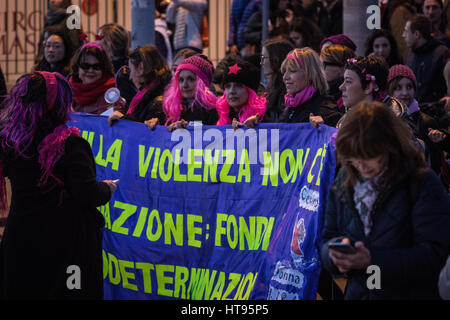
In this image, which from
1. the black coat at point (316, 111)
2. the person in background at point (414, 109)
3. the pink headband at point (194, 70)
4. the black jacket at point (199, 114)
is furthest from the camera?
the pink headband at point (194, 70)

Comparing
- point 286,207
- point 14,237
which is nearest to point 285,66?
point 286,207

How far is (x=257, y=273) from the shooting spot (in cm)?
606

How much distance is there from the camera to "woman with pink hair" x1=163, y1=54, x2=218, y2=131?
7500mm

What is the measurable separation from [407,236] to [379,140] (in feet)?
1.50

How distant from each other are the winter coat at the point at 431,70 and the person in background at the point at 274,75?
1.80 metres

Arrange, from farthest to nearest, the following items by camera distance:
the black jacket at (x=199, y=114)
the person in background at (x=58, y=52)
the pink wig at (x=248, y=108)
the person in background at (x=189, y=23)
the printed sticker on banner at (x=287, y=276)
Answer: the person in background at (x=189, y=23) → the person in background at (x=58, y=52) → the black jacket at (x=199, y=114) → the pink wig at (x=248, y=108) → the printed sticker on banner at (x=287, y=276)

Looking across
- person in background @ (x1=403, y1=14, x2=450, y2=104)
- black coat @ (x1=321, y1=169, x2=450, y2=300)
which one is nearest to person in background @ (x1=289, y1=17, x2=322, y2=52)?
person in background @ (x1=403, y1=14, x2=450, y2=104)

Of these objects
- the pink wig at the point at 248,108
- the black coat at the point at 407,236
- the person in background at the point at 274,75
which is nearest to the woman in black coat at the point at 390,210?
the black coat at the point at 407,236

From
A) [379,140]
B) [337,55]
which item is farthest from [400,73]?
[379,140]

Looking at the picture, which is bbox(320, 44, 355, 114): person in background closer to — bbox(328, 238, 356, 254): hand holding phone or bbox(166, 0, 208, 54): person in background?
bbox(328, 238, 356, 254): hand holding phone

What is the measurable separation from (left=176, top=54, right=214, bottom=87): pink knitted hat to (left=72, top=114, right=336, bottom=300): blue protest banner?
0.76m

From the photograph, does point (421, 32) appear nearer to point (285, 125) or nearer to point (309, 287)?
point (285, 125)

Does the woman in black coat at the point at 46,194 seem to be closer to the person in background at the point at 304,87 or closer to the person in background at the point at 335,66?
the person in background at the point at 304,87

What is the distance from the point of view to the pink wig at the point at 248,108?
7168mm
